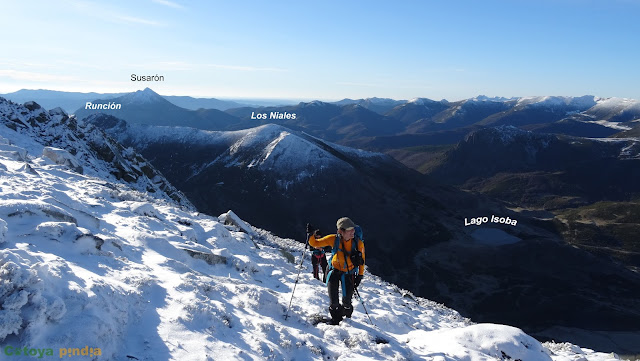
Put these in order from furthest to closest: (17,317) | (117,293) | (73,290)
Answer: (117,293)
(73,290)
(17,317)

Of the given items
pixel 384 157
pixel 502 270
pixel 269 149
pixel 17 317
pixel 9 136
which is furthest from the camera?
pixel 384 157

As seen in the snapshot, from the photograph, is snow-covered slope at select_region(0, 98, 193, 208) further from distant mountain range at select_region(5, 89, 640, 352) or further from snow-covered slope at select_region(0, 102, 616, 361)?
snow-covered slope at select_region(0, 102, 616, 361)

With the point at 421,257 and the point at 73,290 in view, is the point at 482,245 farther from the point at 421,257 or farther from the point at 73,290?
the point at 73,290

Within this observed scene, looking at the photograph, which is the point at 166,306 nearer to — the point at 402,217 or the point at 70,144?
the point at 70,144

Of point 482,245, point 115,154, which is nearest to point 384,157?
point 482,245

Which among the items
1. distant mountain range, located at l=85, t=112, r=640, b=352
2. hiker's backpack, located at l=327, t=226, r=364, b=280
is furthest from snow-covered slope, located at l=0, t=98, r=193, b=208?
distant mountain range, located at l=85, t=112, r=640, b=352

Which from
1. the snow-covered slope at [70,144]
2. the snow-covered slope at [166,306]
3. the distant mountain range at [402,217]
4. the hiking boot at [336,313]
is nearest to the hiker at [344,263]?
the hiking boot at [336,313]
